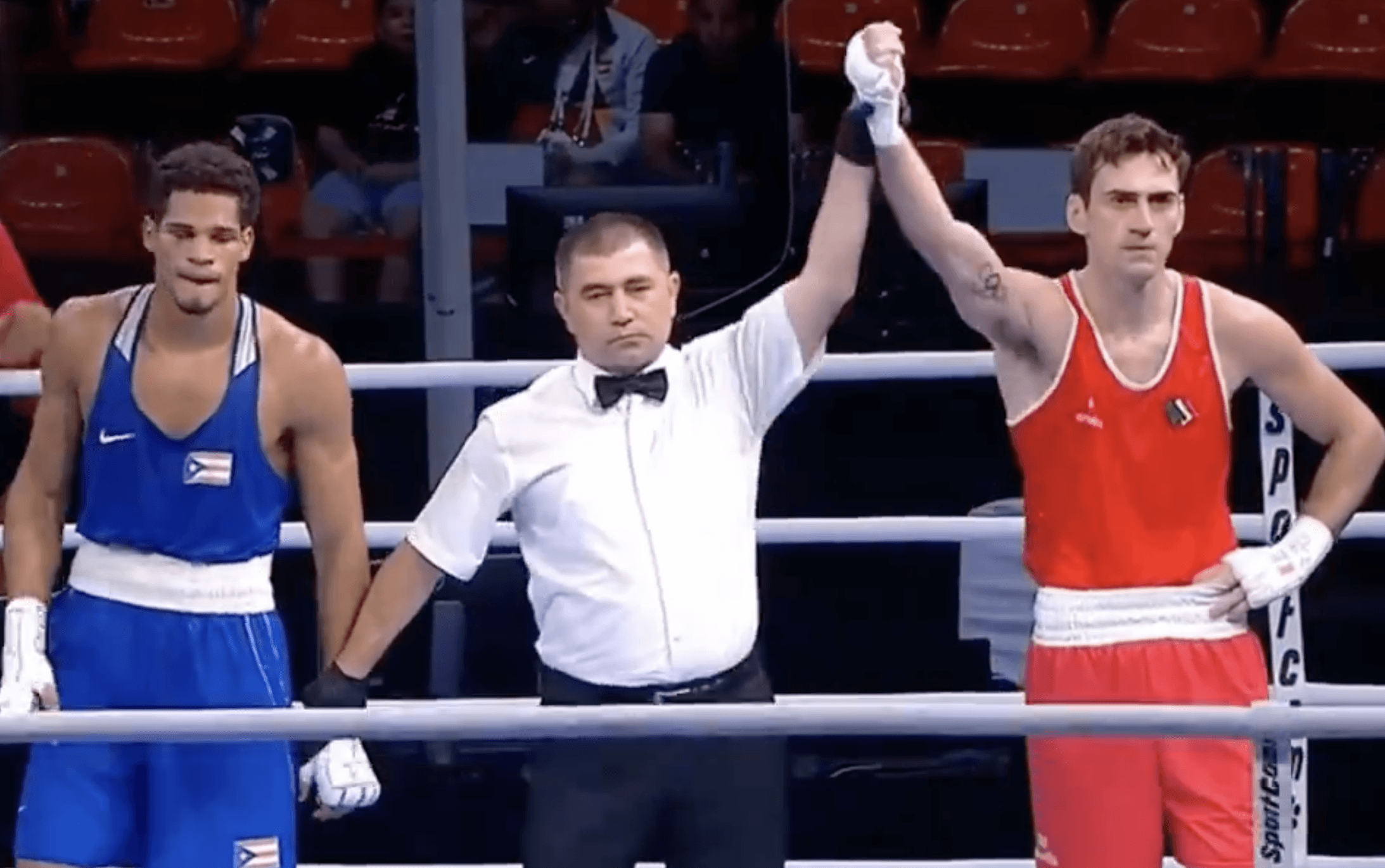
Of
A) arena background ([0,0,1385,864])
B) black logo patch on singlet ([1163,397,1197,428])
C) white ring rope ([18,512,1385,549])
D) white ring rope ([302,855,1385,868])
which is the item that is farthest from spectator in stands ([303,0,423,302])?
black logo patch on singlet ([1163,397,1197,428])

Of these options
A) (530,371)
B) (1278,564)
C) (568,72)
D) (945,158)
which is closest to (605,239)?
(530,371)

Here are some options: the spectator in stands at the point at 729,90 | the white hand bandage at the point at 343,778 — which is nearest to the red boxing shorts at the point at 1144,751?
the white hand bandage at the point at 343,778

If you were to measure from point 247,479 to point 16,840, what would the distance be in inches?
22.8

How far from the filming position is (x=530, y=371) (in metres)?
3.92

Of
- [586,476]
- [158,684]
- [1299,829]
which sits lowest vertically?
[1299,829]

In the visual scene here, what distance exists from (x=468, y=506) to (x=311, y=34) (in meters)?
6.30

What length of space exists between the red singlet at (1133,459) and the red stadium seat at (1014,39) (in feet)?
19.8

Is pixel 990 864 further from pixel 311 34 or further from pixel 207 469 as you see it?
pixel 311 34

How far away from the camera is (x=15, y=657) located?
3.58 metres

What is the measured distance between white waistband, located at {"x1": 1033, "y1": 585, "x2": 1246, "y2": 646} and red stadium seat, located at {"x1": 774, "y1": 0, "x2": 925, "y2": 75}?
5849 millimetres

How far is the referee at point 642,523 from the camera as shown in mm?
3432

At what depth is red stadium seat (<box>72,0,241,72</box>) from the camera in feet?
31.3

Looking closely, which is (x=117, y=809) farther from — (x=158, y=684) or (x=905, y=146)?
(x=905, y=146)

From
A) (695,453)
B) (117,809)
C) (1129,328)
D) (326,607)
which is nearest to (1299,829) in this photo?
(1129,328)
